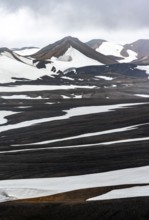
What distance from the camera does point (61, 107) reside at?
10125cm

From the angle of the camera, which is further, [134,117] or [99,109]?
[99,109]

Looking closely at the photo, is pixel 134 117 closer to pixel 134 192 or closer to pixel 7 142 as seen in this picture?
pixel 7 142

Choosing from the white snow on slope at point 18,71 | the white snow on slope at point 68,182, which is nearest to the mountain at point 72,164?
the white snow on slope at point 68,182

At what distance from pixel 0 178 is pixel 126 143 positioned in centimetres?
1740

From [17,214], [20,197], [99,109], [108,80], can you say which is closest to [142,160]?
[20,197]

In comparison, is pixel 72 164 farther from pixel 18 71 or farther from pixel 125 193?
pixel 18 71

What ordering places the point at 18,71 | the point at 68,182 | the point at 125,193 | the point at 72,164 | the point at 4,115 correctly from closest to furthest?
the point at 125,193 < the point at 68,182 < the point at 72,164 < the point at 4,115 < the point at 18,71

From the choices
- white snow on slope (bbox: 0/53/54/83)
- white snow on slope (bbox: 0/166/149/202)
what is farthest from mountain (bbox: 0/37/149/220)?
white snow on slope (bbox: 0/53/54/83)

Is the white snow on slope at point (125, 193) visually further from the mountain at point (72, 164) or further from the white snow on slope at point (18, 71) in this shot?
the white snow on slope at point (18, 71)

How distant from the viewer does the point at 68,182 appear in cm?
3675

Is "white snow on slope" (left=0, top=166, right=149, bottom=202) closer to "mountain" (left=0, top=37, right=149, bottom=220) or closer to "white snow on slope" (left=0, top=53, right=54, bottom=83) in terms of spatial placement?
"mountain" (left=0, top=37, right=149, bottom=220)

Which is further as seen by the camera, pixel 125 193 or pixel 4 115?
pixel 4 115

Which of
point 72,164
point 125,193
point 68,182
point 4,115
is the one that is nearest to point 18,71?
point 4,115

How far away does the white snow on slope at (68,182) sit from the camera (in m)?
32.9
